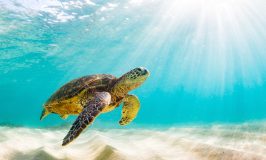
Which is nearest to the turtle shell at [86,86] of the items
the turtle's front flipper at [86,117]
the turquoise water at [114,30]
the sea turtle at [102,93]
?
the sea turtle at [102,93]

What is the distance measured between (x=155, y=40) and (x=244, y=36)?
16116 mm

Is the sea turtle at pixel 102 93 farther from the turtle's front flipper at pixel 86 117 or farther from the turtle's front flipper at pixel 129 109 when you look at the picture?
the turtle's front flipper at pixel 86 117

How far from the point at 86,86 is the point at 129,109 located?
109 centimetres

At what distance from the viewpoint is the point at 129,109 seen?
17.4 feet

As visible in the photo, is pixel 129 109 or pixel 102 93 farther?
pixel 129 109

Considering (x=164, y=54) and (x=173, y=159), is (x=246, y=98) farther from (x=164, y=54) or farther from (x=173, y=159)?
(x=173, y=159)

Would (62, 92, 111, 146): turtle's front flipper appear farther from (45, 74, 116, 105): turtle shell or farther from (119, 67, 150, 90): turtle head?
(45, 74, 116, 105): turtle shell

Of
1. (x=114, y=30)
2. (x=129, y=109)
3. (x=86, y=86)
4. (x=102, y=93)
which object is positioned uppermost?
(x=114, y=30)

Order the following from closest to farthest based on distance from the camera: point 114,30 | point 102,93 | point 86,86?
point 102,93, point 86,86, point 114,30

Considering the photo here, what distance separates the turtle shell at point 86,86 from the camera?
4.92 metres

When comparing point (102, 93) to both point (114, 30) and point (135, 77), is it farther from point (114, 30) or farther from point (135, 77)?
point (114, 30)

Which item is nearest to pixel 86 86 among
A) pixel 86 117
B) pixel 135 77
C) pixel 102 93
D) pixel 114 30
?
pixel 102 93

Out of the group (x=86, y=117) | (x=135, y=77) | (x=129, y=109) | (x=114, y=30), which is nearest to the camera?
(x=86, y=117)

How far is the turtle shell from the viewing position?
4918 millimetres
